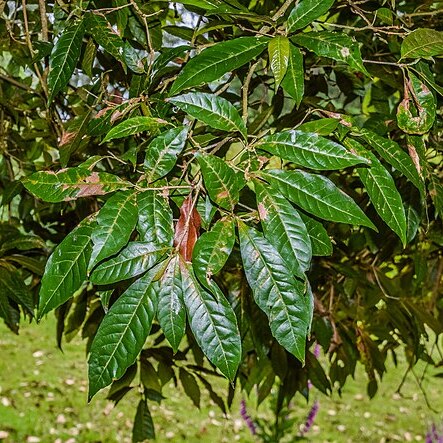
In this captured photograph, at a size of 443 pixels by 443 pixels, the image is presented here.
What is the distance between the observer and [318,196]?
58 centimetres

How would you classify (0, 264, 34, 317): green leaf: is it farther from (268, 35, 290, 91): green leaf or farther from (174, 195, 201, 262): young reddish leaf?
(268, 35, 290, 91): green leaf

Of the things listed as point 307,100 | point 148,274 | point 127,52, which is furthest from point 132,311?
point 307,100

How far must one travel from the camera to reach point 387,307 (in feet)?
4.59

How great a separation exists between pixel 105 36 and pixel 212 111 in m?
0.25

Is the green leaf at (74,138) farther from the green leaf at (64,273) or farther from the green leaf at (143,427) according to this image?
the green leaf at (143,427)

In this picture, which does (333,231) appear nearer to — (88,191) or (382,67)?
(382,67)

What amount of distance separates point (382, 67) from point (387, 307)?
0.54 metres

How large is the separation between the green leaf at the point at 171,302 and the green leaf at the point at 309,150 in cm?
15

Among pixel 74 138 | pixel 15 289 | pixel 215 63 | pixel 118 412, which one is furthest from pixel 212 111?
pixel 118 412

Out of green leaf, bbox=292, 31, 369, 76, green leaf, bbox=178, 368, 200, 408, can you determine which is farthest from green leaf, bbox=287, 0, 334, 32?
green leaf, bbox=178, 368, 200, 408

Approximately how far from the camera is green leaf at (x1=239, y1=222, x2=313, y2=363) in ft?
1.89

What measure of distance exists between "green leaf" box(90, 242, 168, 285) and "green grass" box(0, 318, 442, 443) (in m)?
3.14

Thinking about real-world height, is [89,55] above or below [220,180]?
above

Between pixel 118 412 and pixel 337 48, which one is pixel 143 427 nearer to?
pixel 337 48
